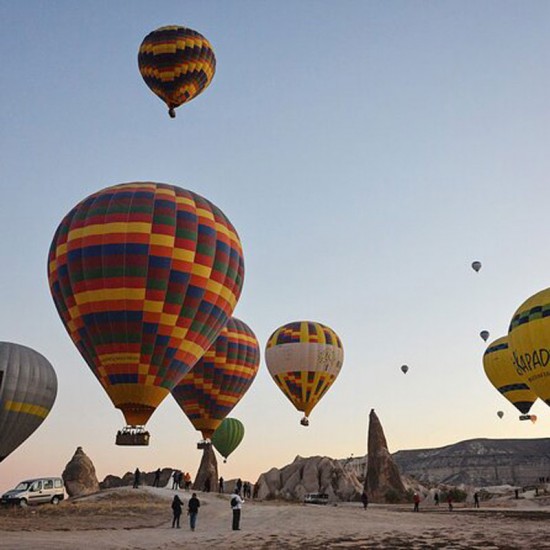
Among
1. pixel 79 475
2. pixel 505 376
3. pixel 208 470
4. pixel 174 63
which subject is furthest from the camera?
pixel 79 475

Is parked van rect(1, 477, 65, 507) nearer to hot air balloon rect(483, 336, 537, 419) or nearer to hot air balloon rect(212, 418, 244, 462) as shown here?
hot air balloon rect(212, 418, 244, 462)

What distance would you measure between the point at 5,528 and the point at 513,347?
31203mm

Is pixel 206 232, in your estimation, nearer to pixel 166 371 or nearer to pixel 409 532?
pixel 166 371

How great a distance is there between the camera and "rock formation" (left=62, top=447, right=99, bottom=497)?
73.2m

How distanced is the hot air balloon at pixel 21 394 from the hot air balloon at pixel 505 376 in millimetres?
39353

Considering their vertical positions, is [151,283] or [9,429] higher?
[151,283]

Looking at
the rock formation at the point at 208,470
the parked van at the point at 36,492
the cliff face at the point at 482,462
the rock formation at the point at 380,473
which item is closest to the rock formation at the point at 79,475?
the rock formation at the point at 208,470

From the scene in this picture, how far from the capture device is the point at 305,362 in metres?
53.4

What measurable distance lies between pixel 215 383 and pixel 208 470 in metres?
24.4

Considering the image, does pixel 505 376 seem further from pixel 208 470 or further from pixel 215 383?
pixel 208 470

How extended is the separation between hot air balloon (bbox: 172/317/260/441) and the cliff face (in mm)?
108385

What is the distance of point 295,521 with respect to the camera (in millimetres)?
27453

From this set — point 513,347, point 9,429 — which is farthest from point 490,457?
point 9,429

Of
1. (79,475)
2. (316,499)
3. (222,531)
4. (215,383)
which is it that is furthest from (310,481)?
(222,531)
